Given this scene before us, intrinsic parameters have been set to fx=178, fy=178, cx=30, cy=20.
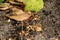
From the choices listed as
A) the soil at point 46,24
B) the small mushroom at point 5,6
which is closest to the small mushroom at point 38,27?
the soil at point 46,24

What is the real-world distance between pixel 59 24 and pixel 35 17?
322mm

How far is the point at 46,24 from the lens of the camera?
2264 mm

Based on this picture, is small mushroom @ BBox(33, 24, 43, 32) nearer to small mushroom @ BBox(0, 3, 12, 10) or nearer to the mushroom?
the mushroom

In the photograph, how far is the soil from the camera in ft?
6.88

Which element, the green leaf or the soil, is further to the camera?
the green leaf

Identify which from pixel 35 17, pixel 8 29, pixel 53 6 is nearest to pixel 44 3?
pixel 53 6

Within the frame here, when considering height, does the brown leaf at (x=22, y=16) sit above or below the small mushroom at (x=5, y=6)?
below

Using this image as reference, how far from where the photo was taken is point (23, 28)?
7.03 feet

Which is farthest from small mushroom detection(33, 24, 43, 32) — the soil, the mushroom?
the mushroom

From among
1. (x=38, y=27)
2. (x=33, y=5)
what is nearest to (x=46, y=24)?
(x=38, y=27)

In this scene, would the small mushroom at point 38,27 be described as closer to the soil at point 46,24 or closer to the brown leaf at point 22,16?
the soil at point 46,24

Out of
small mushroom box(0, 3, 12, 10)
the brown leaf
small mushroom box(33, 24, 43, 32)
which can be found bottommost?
small mushroom box(33, 24, 43, 32)

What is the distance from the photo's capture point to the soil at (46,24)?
2098 millimetres

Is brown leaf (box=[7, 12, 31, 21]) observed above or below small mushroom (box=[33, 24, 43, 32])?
above
